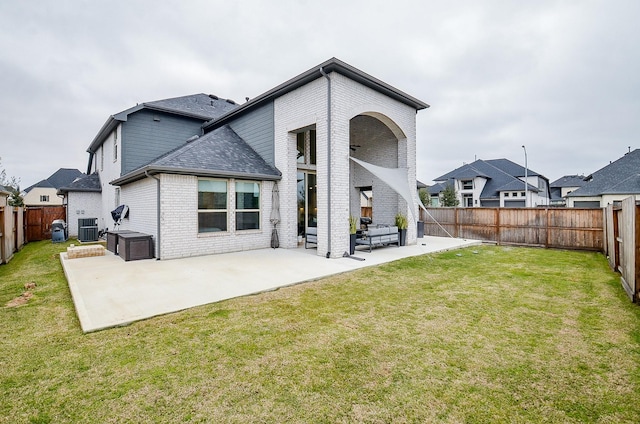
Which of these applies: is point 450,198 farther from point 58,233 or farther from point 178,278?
point 58,233

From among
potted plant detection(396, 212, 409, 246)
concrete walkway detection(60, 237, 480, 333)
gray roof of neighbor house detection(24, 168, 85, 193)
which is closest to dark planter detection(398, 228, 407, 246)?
potted plant detection(396, 212, 409, 246)

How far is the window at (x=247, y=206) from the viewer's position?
31.7 ft

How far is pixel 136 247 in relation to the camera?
810cm

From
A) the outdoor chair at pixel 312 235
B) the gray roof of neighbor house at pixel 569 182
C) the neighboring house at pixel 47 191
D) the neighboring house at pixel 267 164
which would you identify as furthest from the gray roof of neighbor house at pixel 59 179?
the gray roof of neighbor house at pixel 569 182

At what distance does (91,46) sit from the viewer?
42.1 feet

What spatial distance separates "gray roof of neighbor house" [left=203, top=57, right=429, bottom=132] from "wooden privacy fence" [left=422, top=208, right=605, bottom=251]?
447cm

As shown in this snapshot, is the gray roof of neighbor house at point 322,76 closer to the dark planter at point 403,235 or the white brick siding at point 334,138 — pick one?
the white brick siding at point 334,138

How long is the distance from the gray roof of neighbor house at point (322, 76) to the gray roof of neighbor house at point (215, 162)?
5.61ft

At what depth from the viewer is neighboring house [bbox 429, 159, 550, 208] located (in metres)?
32.9

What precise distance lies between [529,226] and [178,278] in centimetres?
1237

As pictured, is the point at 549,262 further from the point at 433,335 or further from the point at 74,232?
the point at 74,232

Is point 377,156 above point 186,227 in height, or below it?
above

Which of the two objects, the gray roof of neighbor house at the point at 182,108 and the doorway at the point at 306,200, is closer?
the doorway at the point at 306,200

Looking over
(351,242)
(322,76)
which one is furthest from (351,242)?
(322,76)
